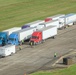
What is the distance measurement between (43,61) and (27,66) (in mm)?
4506

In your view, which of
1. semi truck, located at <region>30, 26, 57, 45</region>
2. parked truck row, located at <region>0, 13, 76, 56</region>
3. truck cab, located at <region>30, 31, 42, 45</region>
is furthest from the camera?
semi truck, located at <region>30, 26, 57, 45</region>

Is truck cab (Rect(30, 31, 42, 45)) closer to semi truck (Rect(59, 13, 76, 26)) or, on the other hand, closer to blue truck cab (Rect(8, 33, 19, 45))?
blue truck cab (Rect(8, 33, 19, 45))

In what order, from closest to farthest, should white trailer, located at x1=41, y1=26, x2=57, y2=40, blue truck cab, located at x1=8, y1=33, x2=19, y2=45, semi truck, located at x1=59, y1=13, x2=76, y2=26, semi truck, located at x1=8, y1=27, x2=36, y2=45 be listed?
blue truck cab, located at x1=8, y1=33, x2=19, y2=45 → semi truck, located at x1=8, y1=27, x2=36, y2=45 → white trailer, located at x1=41, y1=26, x2=57, y2=40 → semi truck, located at x1=59, y1=13, x2=76, y2=26

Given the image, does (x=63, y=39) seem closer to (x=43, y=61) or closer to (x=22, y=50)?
(x=22, y=50)

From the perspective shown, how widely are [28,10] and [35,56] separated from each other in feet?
205

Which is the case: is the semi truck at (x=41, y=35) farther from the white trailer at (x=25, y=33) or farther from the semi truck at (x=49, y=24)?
the semi truck at (x=49, y=24)

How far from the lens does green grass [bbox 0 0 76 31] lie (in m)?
112

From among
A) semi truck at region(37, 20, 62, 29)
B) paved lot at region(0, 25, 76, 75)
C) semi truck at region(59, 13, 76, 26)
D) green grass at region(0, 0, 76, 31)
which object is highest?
green grass at region(0, 0, 76, 31)

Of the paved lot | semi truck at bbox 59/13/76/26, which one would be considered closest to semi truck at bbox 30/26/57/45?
the paved lot

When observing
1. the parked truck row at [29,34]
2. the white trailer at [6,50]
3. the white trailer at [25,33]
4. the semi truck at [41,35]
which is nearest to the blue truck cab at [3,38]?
the parked truck row at [29,34]

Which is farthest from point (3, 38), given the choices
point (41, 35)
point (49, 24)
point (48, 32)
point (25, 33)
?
point (49, 24)

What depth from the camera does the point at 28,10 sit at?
130m

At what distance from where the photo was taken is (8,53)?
69938 millimetres

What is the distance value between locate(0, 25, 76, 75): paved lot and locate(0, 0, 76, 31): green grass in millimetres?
23760
